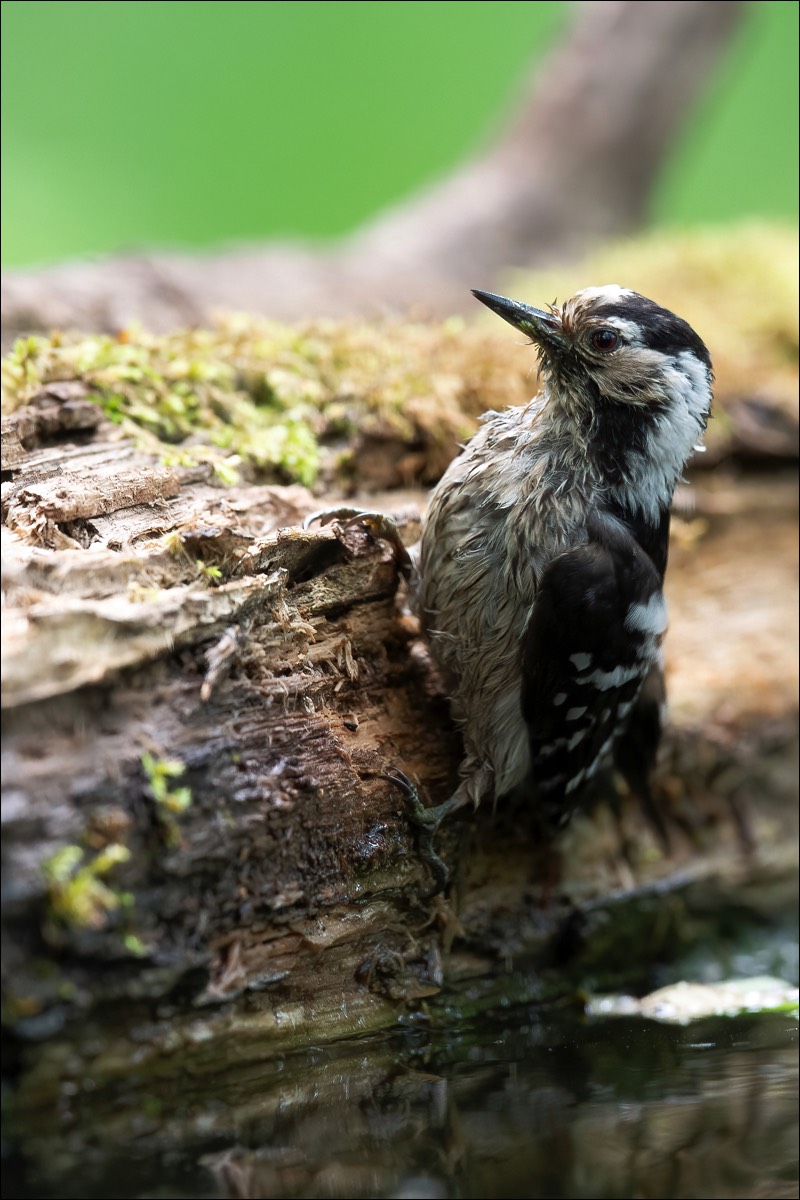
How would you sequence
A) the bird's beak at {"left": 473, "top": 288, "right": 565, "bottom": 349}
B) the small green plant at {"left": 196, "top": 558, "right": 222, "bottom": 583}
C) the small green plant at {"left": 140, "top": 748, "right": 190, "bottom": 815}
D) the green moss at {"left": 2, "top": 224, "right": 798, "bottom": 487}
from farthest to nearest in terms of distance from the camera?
the green moss at {"left": 2, "top": 224, "right": 798, "bottom": 487}
the bird's beak at {"left": 473, "top": 288, "right": 565, "bottom": 349}
the small green plant at {"left": 196, "top": 558, "right": 222, "bottom": 583}
the small green plant at {"left": 140, "top": 748, "right": 190, "bottom": 815}

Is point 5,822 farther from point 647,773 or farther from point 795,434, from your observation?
point 795,434

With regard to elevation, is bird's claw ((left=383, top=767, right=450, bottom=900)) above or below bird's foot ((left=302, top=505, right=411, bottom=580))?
below

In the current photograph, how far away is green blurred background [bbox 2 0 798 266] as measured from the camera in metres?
8.27

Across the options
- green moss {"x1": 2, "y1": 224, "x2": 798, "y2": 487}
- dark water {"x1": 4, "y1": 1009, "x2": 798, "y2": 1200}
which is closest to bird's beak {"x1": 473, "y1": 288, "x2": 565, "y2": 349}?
green moss {"x1": 2, "y1": 224, "x2": 798, "y2": 487}

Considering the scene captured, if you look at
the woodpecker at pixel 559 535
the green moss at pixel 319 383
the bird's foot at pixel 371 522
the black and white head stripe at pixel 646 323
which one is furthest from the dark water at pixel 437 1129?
the black and white head stripe at pixel 646 323

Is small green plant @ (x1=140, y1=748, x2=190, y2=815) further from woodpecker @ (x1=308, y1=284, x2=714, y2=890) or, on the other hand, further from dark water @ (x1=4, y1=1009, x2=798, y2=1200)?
woodpecker @ (x1=308, y1=284, x2=714, y2=890)

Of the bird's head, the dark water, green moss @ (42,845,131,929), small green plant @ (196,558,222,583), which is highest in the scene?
the bird's head

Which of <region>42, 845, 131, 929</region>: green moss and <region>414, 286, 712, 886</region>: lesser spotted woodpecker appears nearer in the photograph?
<region>42, 845, 131, 929</region>: green moss

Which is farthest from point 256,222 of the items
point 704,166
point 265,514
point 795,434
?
point 265,514

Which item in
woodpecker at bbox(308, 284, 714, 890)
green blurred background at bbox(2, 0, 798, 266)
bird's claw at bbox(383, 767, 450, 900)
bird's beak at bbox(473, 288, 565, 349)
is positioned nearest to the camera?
bird's claw at bbox(383, 767, 450, 900)

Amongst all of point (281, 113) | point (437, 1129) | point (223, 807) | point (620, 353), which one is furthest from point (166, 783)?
point (281, 113)

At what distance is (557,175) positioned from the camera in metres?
7.47

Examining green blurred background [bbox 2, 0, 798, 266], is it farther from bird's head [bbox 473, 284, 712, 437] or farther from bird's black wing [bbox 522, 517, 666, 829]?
bird's black wing [bbox 522, 517, 666, 829]

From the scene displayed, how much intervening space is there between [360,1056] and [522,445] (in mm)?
1509
